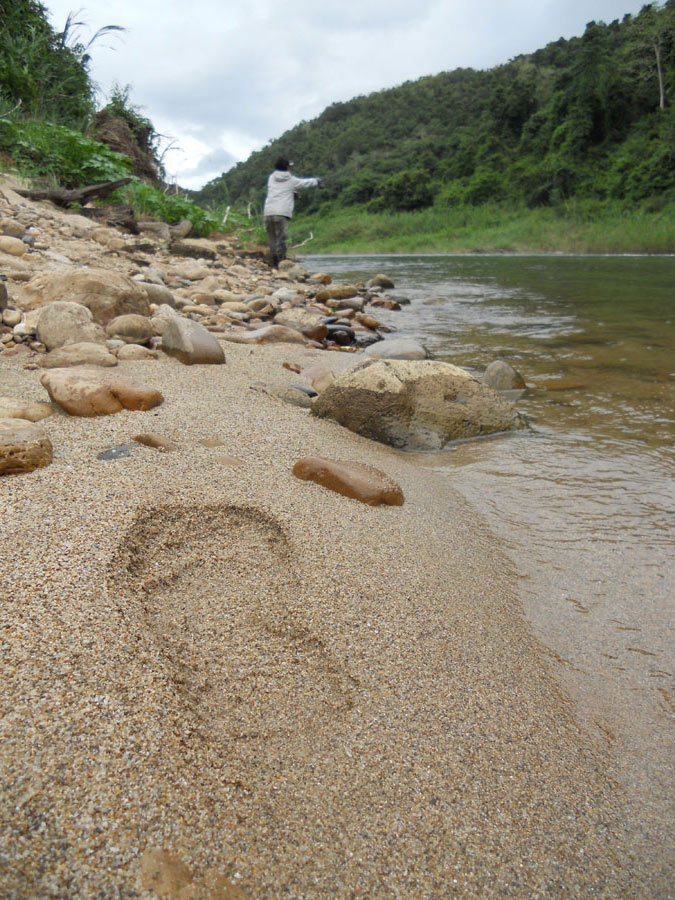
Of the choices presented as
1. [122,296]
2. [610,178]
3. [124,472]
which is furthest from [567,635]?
[610,178]

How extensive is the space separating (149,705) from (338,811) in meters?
0.35

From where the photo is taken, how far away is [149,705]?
0.94 m

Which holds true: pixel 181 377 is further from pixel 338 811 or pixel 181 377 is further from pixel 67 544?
pixel 338 811

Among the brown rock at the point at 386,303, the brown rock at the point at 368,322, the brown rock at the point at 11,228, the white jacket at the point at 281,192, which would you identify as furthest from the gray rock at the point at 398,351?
the white jacket at the point at 281,192

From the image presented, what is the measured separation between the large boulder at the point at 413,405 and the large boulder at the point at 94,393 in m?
1.00

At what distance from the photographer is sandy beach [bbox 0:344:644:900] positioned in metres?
0.78

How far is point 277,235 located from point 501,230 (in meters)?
21.1

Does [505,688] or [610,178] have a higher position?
[610,178]

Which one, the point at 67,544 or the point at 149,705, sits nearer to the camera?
the point at 149,705

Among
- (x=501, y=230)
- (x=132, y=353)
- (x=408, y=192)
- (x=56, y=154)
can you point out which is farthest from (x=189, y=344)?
(x=408, y=192)

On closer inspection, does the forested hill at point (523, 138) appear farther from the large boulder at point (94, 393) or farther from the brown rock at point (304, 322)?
the large boulder at point (94, 393)

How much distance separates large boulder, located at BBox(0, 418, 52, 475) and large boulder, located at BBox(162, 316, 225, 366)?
1589mm

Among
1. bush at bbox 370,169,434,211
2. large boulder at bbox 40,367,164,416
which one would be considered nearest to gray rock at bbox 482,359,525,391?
large boulder at bbox 40,367,164,416

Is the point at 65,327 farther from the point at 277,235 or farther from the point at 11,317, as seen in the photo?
the point at 277,235
